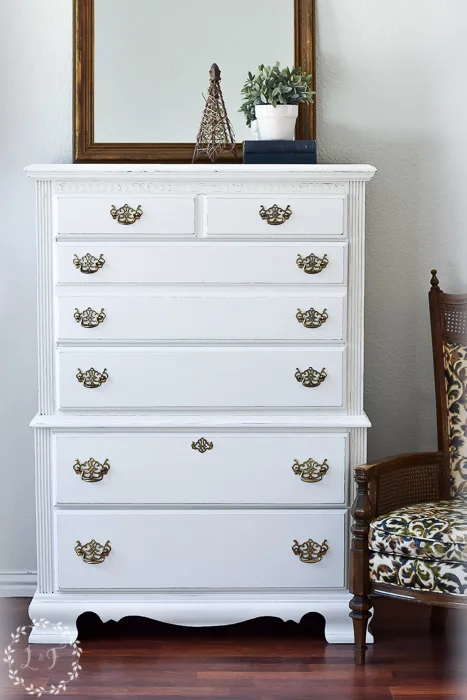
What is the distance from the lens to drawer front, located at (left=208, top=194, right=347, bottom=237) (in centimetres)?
266

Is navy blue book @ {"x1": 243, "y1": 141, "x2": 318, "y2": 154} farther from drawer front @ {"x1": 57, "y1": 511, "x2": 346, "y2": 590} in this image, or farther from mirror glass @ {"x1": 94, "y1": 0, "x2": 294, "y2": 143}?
drawer front @ {"x1": 57, "y1": 511, "x2": 346, "y2": 590}

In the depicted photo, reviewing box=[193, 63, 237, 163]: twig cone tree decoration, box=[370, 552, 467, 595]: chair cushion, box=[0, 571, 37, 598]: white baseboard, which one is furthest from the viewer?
box=[0, 571, 37, 598]: white baseboard

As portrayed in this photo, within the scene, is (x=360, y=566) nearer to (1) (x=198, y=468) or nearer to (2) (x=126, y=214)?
(1) (x=198, y=468)

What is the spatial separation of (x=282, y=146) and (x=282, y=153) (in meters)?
0.02

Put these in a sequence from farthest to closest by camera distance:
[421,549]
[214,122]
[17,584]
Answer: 1. [17,584]
2. [214,122]
3. [421,549]

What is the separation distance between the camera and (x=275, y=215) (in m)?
2.66

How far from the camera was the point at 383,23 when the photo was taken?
3039mm

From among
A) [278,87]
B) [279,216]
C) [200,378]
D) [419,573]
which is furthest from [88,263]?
[419,573]

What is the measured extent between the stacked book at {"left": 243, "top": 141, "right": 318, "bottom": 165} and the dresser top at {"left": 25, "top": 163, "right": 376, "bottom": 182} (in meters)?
0.11

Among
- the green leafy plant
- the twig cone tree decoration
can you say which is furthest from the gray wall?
the twig cone tree decoration

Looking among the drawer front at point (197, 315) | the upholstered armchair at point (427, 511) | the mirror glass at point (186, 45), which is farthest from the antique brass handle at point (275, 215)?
the upholstered armchair at point (427, 511)

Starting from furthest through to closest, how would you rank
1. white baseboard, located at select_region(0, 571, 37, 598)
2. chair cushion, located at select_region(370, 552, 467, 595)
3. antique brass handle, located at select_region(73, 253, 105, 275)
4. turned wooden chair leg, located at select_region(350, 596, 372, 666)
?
white baseboard, located at select_region(0, 571, 37, 598) < antique brass handle, located at select_region(73, 253, 105, 275) < turned wooden chair leg, located at select_region(350, 596, 372, 666) < chair cushion, located at select_region(370, 552, 467, 595)

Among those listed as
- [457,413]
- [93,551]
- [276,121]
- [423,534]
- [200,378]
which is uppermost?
[276,121]

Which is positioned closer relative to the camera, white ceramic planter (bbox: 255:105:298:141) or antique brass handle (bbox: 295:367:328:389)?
antique brass handle (bbox: 295:367:328:389)
